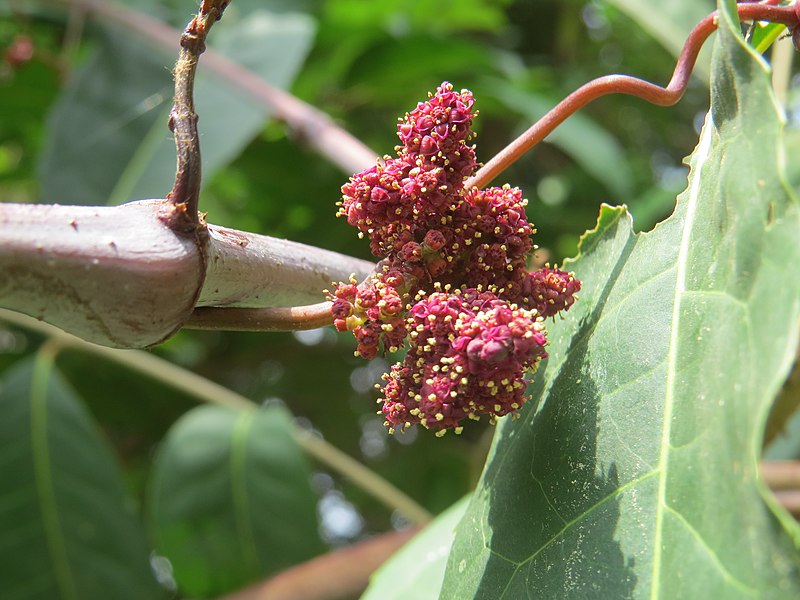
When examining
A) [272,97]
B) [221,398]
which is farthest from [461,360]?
[221,398]

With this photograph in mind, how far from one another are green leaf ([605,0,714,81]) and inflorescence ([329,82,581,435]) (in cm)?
194

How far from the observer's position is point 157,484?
247 centimetres

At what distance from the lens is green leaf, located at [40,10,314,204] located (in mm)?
2232

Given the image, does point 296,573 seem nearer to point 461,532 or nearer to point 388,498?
point 388,498

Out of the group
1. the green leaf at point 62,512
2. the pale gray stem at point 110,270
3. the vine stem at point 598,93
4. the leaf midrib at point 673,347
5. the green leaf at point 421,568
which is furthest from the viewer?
the green leaf at point 62,512

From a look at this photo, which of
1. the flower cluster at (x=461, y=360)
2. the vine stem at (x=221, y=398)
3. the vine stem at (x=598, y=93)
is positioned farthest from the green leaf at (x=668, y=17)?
the flower cluster at (x=461, y=360)

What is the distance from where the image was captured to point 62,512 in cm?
252

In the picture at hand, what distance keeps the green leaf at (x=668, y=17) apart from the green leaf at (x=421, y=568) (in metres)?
1.79

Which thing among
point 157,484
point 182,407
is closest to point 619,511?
point 157,484

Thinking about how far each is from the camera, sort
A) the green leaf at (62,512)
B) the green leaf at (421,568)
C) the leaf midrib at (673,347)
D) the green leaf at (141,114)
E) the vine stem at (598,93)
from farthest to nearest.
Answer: the green leaf at (62,512) < the green leaf at (141,114) < the green leaf at (421,568) < the vine stem at (598,93) < the leaf midrib at (673,347)

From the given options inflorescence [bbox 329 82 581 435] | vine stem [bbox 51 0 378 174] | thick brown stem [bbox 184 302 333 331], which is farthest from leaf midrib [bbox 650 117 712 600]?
vine stem [bbox 51 0 378 174]

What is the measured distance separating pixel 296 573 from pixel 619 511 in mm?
1365

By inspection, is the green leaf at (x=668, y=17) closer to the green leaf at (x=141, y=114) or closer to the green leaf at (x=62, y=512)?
the green leaf at (x=141, y=114)

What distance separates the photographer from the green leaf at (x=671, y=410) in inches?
26.7
